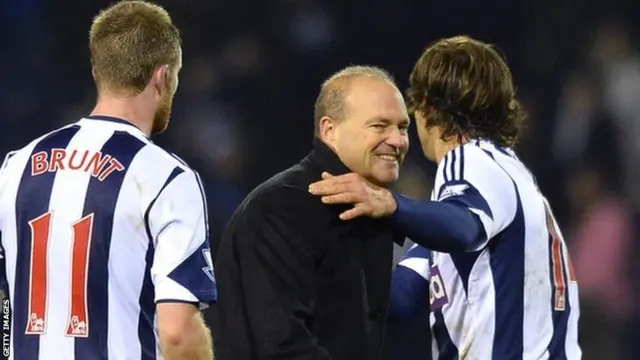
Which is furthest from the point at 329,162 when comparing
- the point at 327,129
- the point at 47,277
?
the point at 47,277

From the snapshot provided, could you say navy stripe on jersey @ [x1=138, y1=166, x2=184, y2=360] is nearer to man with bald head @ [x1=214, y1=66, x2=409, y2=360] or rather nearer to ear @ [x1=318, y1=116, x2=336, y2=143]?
man with bald head @ [x1=214, y1=66, x2=409, y2=360]

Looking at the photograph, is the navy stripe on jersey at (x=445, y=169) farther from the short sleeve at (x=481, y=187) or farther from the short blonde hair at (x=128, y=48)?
the short blonde hair at (x=128, y=48)

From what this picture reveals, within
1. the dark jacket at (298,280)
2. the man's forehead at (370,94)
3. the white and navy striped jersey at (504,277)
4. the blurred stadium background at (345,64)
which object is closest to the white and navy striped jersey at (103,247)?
the dark jacket at (298,280)

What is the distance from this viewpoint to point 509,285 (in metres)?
2.66

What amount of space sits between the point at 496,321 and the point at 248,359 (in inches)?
22.1

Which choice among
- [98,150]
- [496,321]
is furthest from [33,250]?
[496,321]

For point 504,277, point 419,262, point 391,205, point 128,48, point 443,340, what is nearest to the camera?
point 128,48

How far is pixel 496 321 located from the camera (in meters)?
2.67

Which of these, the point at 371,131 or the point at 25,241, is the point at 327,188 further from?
the point at 25,241

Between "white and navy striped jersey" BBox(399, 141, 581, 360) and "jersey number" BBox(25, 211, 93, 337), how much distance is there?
0.81 metres

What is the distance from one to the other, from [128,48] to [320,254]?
0.61m

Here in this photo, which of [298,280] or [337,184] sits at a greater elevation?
[337,184]

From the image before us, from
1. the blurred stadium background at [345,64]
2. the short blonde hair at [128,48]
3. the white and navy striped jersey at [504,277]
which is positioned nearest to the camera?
the short blonde hair at [128,48]

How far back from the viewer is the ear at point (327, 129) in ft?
8.86
